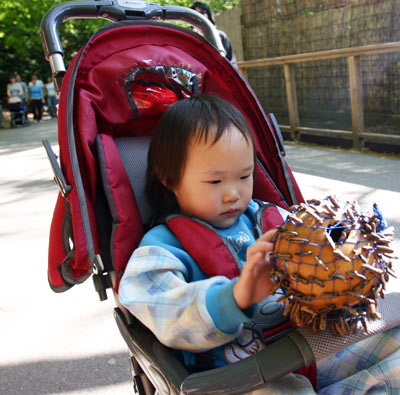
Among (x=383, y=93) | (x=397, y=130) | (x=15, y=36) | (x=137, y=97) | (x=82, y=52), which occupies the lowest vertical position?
(x=397, y=130)

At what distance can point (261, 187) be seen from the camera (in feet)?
6.54

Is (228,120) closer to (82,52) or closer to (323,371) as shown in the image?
(82,52)

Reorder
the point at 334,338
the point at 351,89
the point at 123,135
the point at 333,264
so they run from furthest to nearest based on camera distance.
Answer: the point at 351,89
the point at 123,135
the point at 334,338
the point at 333,264

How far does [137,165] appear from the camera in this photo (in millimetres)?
1918

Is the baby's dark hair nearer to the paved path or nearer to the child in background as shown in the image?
the child in background

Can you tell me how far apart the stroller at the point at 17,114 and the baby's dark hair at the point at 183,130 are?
605 inches

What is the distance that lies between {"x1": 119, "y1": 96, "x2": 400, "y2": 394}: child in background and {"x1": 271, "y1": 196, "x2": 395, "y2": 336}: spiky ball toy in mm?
80

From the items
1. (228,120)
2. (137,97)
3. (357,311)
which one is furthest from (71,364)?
(357,311)

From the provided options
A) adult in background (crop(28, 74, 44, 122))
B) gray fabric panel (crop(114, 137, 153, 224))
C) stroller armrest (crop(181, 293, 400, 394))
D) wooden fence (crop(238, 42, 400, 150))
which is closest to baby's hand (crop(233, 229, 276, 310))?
stroller armrest (crop(181, 293, 400, 394))

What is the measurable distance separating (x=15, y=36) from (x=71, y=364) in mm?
17598

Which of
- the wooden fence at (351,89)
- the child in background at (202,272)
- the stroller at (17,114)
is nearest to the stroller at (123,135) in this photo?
the child in background at (202,272)

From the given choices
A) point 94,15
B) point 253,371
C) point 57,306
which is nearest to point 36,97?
point 57,306

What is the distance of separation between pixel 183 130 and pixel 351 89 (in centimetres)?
512

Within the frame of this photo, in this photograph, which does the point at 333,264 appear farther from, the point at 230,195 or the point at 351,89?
the point at 351,89
